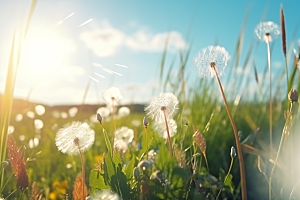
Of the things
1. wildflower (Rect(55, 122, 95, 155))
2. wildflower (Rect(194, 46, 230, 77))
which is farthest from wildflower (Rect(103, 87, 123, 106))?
wildflower (Rect(194, 46, 230, 77))

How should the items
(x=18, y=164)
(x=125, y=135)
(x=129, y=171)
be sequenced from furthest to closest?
1. (x=125, y=135)
2. (x=129, y=171)
3. (x=18, y=164)

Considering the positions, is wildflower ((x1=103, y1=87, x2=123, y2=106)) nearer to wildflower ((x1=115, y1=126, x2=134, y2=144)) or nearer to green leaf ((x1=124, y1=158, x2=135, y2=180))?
wildflower ((x1=115, y1=126, x2=134, y2=144))

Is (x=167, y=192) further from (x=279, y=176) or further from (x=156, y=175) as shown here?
(x=279, y=176)

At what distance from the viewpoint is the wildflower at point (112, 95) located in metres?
1.36

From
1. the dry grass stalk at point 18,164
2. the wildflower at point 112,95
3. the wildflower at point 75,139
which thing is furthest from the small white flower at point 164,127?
the dry grass stalk at point 18,164

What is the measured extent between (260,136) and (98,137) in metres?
1.63

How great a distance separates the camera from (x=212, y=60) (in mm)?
995

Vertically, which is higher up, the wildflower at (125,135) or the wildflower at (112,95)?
the wildflower at (112,95)

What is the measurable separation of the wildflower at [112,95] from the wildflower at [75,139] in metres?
0.29

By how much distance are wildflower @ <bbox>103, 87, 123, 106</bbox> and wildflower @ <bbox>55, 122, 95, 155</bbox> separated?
0.29 m

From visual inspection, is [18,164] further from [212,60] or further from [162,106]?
[212,60]

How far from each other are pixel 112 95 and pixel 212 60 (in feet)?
1.59

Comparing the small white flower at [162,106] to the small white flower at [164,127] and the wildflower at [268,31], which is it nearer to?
the small white flower at [164,127]

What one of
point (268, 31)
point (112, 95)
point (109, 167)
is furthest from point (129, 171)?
point (268, 31)
